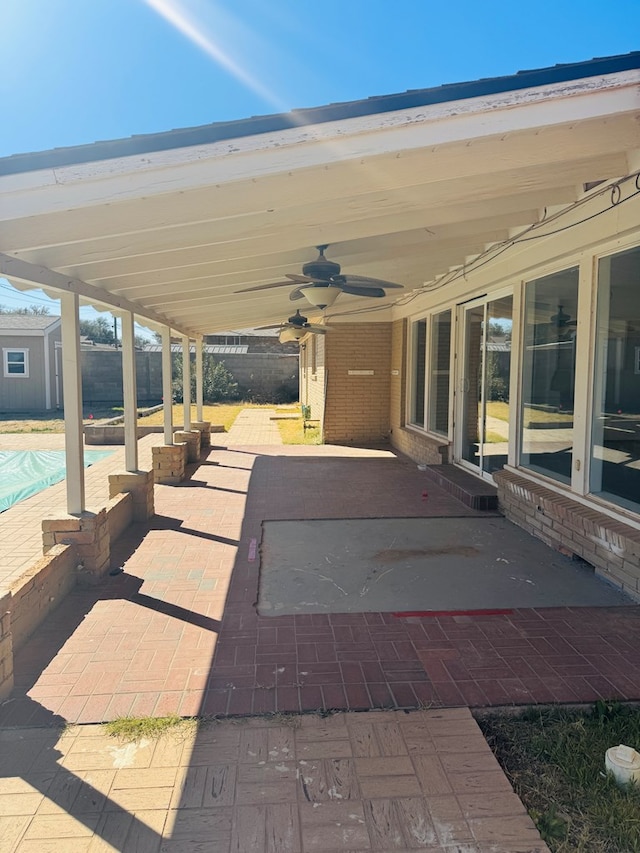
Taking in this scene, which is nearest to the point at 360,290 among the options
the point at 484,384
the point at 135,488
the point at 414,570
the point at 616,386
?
the point at 616,386

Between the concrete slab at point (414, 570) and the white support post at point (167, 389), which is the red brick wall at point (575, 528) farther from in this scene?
the white support post at point (167, 389)

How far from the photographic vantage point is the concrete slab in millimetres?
3840

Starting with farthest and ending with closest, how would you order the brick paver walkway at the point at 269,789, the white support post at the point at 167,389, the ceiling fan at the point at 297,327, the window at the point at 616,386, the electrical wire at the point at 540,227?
the ceiling fan at the point at 297,327, the white support post at the point at 167,389, the window at the point at 616,386, the electrical wire at the point at 540,227, the brick paver walkway at the point at 269,789

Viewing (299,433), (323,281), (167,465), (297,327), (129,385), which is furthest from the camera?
(299,433)

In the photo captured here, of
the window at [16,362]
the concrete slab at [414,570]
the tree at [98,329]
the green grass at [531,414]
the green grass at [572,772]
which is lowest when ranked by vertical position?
the green grass at [572,772]

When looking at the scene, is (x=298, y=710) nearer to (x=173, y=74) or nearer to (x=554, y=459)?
(x=554, y=459)

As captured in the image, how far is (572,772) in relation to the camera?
2.22m

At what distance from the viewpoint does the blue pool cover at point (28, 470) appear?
7474mm

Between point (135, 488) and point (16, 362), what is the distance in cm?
1806

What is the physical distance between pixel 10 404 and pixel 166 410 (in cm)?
1559

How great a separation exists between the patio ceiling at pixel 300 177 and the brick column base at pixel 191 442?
5245 millimetres

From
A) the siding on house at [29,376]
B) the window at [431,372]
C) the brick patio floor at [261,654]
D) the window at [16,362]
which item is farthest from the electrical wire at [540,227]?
the window at [16,362]

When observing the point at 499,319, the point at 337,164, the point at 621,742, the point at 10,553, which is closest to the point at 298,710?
the point at 621,742

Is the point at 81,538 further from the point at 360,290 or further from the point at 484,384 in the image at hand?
the point at 484,384
